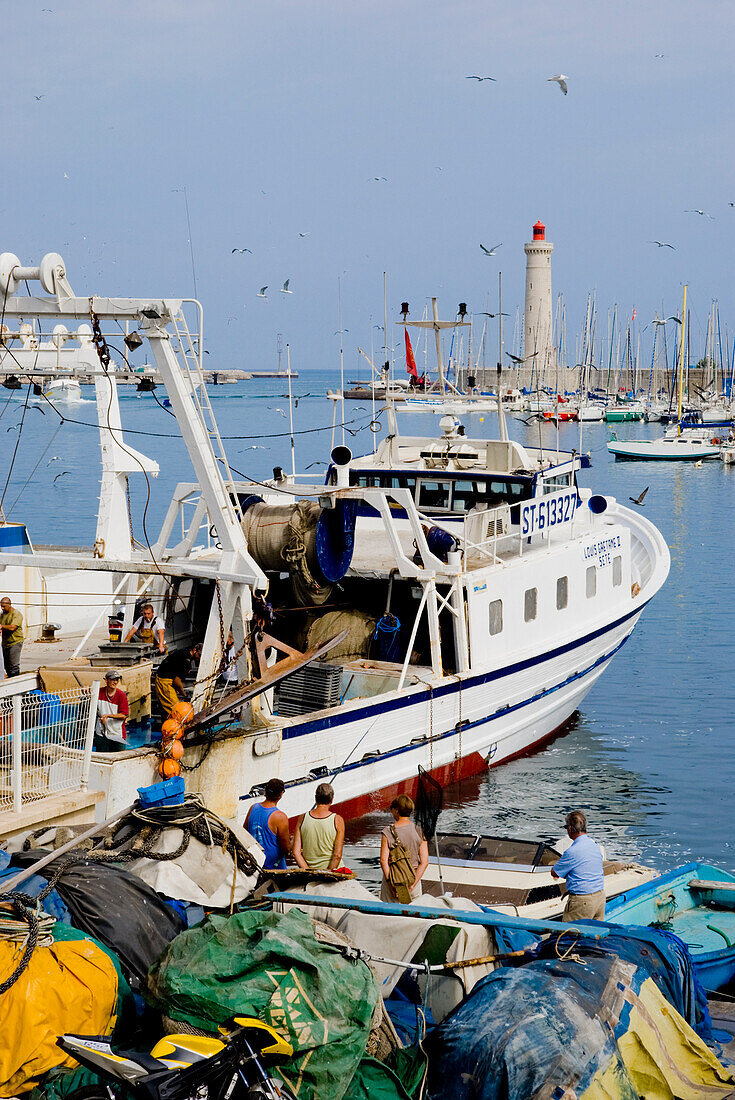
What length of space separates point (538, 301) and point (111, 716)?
128330 mm

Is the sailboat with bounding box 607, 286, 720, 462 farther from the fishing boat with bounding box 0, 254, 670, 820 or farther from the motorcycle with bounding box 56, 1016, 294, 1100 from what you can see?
the motorcycle with bounding box 56, 1016, 294, 1100

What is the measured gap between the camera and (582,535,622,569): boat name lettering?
59.7ft

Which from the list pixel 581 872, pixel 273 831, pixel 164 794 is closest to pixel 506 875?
pixel 581 872

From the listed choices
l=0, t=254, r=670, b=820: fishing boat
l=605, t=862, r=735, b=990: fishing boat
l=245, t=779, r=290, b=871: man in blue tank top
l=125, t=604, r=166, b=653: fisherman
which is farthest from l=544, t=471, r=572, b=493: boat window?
l=245, t=779, r=290, b=871: man in blue tank top

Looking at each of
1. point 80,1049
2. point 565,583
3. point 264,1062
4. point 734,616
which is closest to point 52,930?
point 80,1049

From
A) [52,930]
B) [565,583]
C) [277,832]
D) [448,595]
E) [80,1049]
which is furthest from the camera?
[565,583]

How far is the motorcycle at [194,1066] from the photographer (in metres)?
4.92

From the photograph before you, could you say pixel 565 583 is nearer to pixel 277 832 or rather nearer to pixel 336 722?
pixel 336 722

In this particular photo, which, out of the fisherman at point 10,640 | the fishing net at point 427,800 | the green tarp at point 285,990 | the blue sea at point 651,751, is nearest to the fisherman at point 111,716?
the fisherman at point 10,640

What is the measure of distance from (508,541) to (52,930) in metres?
12.7

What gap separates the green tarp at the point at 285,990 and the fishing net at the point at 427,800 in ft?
25.3

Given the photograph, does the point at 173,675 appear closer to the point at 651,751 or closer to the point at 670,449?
the point at 651,751

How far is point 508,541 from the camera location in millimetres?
17953

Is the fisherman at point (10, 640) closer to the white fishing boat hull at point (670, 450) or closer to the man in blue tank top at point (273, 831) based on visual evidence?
the man in blue tank top at point (273, 831)
